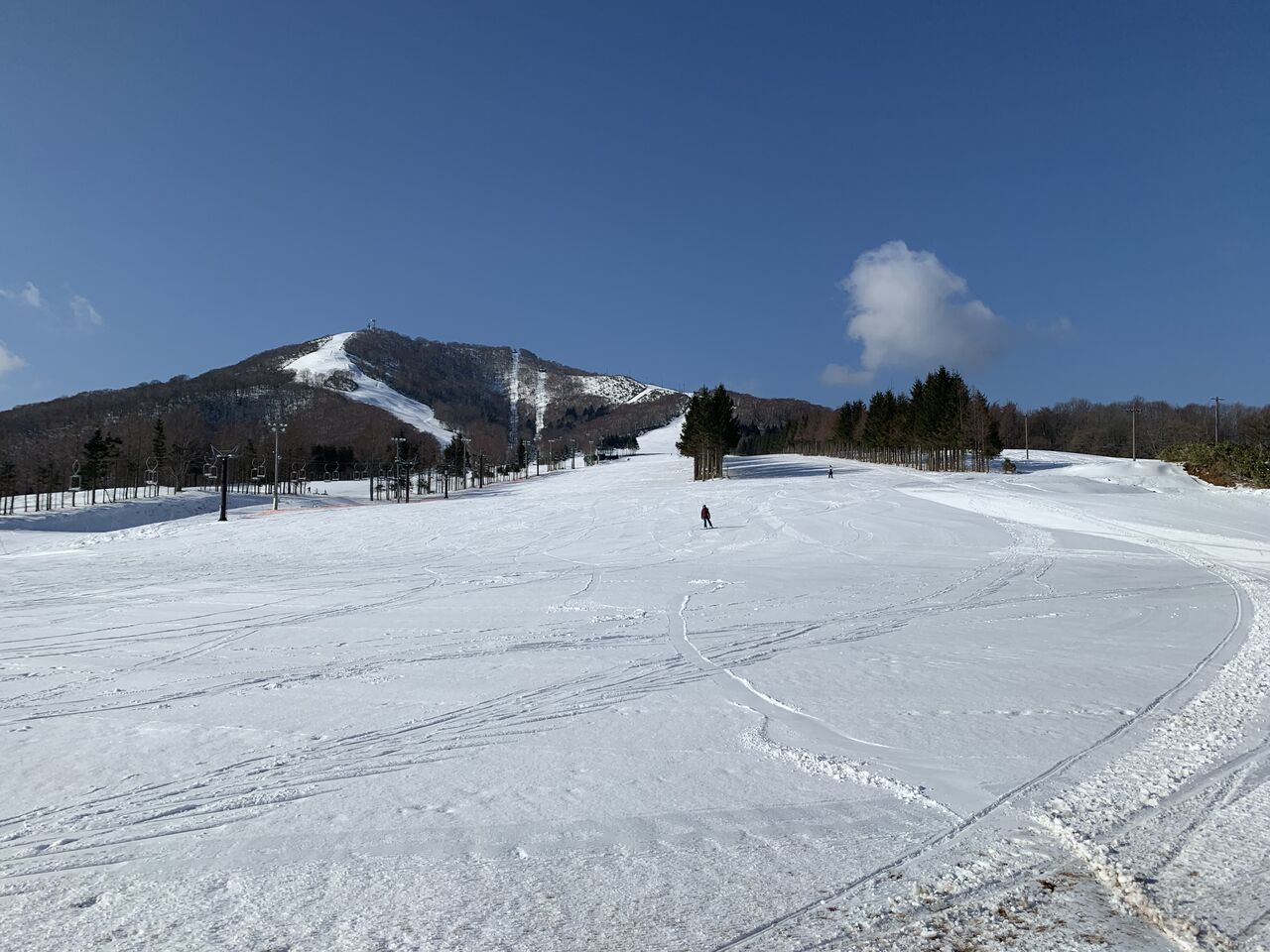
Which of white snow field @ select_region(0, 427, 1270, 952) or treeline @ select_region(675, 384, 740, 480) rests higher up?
treeline @ select_region(675, 384, 740, 480)

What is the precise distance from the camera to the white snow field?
3.66 metres

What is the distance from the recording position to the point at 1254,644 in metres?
9.98

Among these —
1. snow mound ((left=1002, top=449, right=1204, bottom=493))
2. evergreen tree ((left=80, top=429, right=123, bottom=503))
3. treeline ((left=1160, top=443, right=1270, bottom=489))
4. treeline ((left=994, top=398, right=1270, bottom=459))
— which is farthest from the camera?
treeline ((left=994, top=398, right=1270, bottom=459))

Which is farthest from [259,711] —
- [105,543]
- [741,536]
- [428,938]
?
[105,543]

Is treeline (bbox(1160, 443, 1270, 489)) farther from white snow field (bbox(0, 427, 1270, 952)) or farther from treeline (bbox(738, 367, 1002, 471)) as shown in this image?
white snow field (bbox(0, 427, 1270, 952))

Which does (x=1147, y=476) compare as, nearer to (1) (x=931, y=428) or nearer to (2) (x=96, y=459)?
(1) (x=931, y=428)

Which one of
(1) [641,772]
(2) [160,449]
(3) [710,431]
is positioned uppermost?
(3) [710,431]

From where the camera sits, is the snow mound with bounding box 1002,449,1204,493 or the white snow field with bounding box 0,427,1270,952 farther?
the snow mound with bounding box 1002,449,1204,493

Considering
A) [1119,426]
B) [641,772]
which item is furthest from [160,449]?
[1119,426]

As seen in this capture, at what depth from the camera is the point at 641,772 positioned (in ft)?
18.3

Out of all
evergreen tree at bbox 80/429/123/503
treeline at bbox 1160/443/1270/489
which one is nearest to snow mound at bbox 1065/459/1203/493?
treeline at bbox 1160/443/1270/489

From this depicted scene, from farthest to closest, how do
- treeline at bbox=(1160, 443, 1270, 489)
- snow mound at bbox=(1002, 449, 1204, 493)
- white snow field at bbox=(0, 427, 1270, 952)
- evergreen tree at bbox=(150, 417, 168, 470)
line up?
1. evergreen tree at bbox=(150, 417, 168, 470)
2. snow mound at bbox=(1002, 449, 1204, 493)
3. treeline at bbox=(1160, 443, 1270, 489)
4. white snow field at bbox=(0, 427, 1270, 952)

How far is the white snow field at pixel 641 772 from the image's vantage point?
12.0 feet

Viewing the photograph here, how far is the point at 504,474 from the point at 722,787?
404 feet
